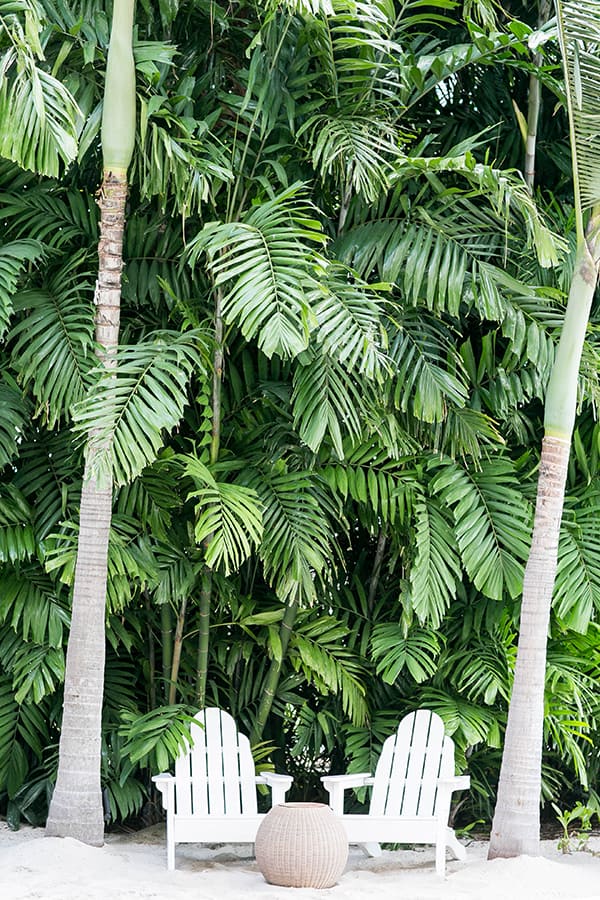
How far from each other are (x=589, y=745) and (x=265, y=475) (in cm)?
235

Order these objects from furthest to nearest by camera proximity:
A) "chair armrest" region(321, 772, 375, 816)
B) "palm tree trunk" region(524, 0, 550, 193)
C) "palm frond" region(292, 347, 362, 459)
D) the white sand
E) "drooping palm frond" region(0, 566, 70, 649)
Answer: "palm tree trunk" region(524, 0, 550, 193), "drooping palm frond" region(0, 566, 70, 649), "chair armrest" region(321, 772, 375, 816), "palm frond" region(292, 347, 362, 459), the white sand

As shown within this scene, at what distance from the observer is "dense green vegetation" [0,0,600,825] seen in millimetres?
4480

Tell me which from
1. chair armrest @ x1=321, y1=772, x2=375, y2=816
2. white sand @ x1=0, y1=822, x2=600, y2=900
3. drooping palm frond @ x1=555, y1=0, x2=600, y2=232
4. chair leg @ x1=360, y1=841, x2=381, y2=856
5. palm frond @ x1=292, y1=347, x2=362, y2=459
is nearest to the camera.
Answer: white sand @ x1=0, y1=822, x2=600, y2=900

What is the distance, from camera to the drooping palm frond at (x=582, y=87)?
4.37m

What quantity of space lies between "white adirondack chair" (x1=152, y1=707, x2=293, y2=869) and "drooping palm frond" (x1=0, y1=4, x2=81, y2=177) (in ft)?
8.15

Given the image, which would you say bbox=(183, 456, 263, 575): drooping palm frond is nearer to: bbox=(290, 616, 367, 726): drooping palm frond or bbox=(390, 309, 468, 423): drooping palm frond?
bbox=(290, 616, 367, 726): drooping palm frond

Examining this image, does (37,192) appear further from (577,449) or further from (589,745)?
(589,745)

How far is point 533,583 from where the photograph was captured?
4527 mm

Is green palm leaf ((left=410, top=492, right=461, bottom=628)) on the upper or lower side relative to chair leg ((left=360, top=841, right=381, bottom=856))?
upper

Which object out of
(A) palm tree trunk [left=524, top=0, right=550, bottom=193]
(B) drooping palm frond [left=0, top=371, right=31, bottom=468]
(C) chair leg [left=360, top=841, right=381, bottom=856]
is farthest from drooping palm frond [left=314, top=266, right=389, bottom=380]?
(C) chair leg [left=360, top=841, right=381, bottom=856]

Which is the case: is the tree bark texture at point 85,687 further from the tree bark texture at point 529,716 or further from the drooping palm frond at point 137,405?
the tree bark texture at point 529,716

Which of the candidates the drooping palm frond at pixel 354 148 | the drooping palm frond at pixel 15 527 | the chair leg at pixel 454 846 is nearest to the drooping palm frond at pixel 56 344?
the drooping palm frond at pixel 15 527

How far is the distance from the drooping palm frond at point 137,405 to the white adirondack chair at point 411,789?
1.71 metres

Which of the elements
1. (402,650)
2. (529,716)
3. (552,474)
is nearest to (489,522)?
(552,474)
